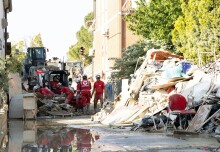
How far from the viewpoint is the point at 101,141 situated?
11.5 metres

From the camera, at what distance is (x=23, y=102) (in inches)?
748

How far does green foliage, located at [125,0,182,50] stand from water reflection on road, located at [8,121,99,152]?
1206cm

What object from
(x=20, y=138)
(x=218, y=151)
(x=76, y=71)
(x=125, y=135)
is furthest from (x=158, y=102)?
(x=76, y=71)

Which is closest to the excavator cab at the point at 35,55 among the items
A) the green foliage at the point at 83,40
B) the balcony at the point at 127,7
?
the balcony at the point at 127,7

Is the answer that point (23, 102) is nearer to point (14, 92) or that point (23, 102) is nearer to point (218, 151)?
point (14, 92)

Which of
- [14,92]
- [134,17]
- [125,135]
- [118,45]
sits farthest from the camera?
[118,45]

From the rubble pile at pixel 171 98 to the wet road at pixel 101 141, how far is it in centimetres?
109

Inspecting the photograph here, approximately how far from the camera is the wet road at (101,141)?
10133mm

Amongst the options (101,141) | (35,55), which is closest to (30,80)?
(35,55)

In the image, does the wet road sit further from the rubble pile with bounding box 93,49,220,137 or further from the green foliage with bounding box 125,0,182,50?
the green foliage with bounding box 125,0,182,50

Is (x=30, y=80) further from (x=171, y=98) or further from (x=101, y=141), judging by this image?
(x=101, y=141)

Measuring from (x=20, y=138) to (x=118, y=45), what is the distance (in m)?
26.7

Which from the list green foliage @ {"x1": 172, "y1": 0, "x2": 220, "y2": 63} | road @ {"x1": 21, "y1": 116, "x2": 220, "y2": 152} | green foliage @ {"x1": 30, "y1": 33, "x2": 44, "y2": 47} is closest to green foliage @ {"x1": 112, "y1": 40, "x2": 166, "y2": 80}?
green foliage @ {"x1": 172, "y1": 0, "x2": 220, "y2": 63}

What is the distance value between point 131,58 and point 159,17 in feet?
11.9
